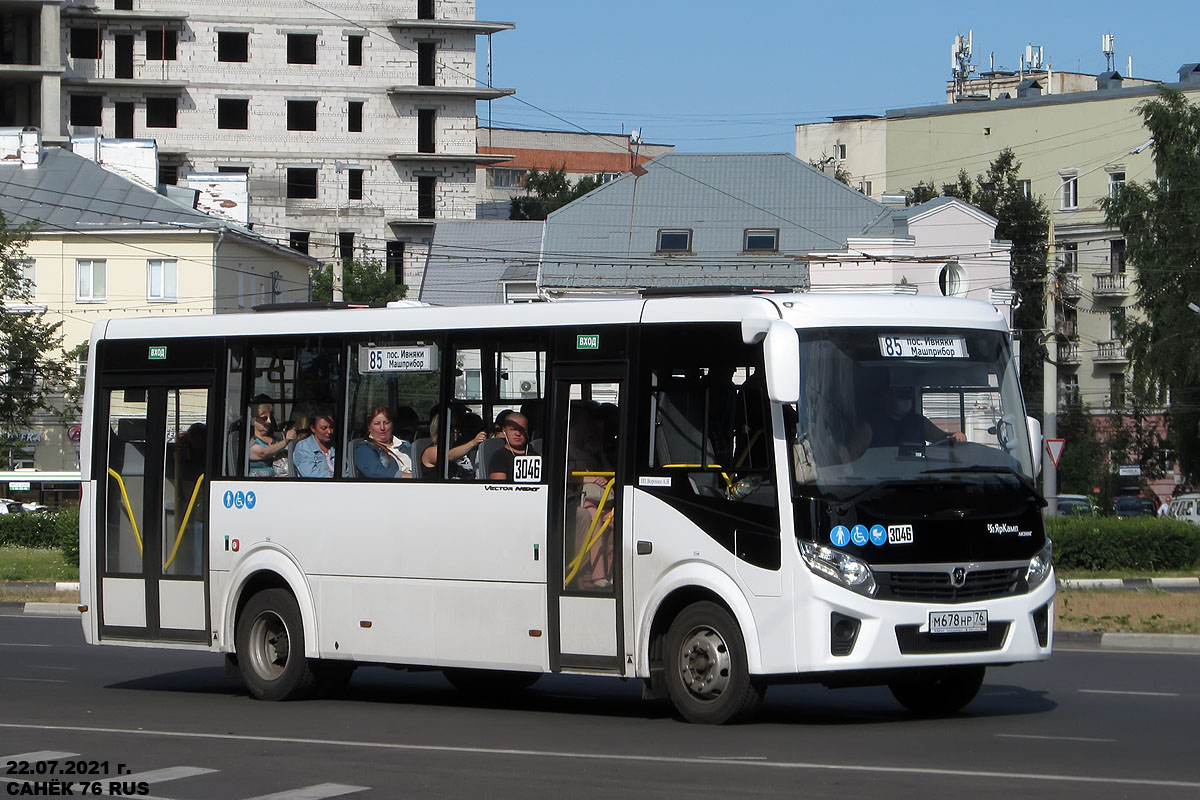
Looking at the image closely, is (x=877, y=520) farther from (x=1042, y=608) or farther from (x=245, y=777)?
(x=245, y=777)

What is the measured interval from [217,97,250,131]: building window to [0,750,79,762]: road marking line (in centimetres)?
9366

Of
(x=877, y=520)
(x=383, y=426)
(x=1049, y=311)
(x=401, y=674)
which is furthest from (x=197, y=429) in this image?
(x=1049, y=311)

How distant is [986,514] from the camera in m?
12.2

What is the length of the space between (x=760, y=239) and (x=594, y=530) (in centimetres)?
5294

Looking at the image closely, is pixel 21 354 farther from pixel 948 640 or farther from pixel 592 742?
pixel 948 640

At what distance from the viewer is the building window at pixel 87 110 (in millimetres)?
100625

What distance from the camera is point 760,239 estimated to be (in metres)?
65.3

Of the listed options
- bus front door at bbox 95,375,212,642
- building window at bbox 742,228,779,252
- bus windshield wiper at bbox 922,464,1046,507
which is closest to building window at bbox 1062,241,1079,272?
building window at bbox 742,228,779,252

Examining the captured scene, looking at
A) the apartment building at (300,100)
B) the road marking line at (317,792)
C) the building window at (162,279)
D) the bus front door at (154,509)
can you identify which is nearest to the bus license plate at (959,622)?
the road marking line at (317,792)

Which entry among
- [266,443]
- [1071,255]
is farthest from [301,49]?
[266,443]

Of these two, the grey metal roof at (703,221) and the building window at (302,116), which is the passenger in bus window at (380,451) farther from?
the building window at (302,116)

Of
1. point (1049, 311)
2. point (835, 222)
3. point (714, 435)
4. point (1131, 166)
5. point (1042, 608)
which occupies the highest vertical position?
point (1131, 166)

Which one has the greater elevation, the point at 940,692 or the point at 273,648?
the point at 273,648

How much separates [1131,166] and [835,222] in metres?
30.6
